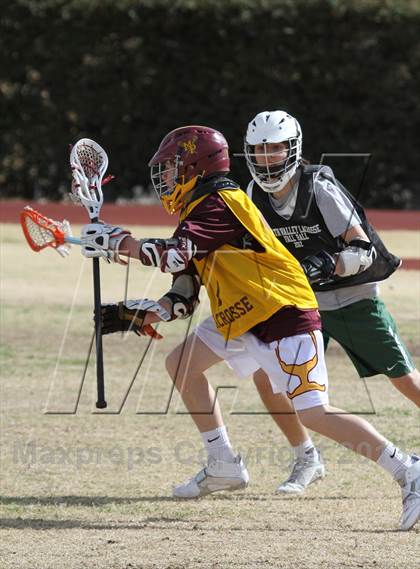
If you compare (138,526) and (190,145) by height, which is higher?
(190,145)

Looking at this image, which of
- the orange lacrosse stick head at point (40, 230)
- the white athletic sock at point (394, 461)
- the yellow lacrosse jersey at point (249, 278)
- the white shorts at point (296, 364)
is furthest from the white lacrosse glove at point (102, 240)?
the white athletic sock at point (394, 461)

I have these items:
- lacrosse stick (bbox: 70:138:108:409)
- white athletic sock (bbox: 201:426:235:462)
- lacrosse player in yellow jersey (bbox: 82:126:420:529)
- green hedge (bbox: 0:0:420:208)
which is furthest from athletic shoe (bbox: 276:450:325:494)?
green hedge (bbox: 0:0:420:208)

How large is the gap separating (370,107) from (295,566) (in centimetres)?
1658

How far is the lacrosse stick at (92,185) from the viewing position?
6.62m

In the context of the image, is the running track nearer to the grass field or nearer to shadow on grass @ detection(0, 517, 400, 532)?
the grass field

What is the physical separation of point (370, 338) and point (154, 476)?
158cm

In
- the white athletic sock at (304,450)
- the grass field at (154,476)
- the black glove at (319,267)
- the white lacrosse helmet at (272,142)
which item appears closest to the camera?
the grass field at (154,476)

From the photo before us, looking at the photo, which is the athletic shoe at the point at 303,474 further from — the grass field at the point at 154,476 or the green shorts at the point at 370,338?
the green shorts at the point at 370,338

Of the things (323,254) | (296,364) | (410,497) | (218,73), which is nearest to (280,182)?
(323,254)

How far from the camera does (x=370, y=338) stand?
7074mm

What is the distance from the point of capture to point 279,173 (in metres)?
6.76

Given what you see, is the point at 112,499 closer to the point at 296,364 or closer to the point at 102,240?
the point at 296,364

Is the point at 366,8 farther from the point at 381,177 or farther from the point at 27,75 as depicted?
the point at 27,75

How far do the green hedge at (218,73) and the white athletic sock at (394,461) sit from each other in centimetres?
1485
